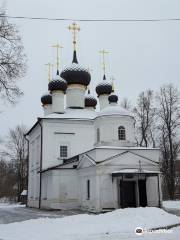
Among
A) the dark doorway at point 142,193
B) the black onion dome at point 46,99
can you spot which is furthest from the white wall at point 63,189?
the black onion dome at point 46,99

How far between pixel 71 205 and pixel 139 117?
1330 cm

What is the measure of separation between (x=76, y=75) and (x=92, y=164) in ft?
41.1

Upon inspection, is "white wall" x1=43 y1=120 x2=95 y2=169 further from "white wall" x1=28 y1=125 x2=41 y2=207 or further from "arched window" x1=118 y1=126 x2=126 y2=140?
"arched window" x1=118 y1=126 x2=126 y2=140

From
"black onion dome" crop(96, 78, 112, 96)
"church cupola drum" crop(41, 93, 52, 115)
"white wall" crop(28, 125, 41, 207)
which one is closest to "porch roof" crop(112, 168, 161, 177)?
"white wall" crop(28, 125, 41, 207)

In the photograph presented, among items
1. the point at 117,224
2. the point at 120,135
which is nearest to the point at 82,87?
the point at 120,135

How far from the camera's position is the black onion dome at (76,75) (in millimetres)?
34000

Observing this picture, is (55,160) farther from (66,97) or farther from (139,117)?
(139,117)

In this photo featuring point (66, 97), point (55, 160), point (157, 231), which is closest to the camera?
point (157, 231)

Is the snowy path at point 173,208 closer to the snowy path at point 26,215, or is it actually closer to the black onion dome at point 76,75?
the snowy path at point 26,215

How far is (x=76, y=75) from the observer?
3397 cm

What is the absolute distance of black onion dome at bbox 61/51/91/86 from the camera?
34.0 meters

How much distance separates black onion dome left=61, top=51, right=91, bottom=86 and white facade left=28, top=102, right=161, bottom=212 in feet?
9.30

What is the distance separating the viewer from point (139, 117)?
36.9m

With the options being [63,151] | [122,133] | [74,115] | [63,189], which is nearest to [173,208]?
[122,133]
